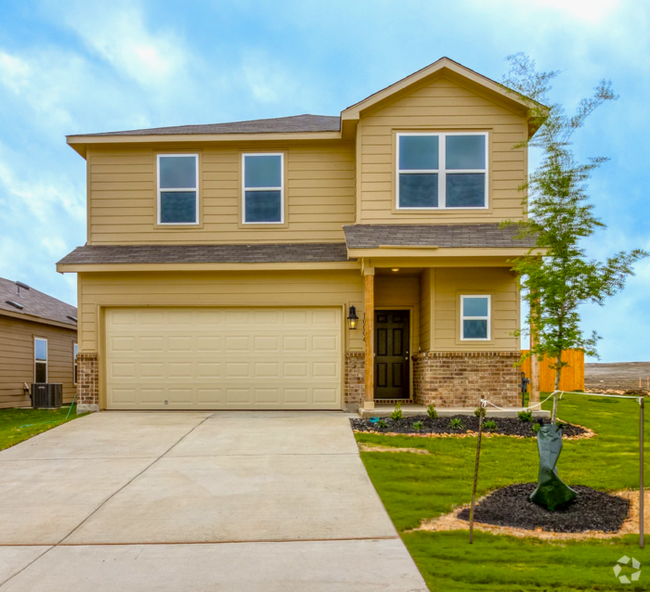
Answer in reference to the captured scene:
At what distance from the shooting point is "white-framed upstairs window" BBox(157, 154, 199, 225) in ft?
45.4

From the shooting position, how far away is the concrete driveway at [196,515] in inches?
193

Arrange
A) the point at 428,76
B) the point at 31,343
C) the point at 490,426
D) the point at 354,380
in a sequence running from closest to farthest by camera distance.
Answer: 1. the point at 490,426
2. the point at 428,76
3. the point at 354,380
4. the point at 31,343

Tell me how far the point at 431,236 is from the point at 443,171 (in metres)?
1.56

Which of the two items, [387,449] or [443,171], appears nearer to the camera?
[387,449]

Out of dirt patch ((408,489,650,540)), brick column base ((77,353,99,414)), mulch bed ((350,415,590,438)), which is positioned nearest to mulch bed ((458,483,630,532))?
dirt patch ((408,489,650,540))

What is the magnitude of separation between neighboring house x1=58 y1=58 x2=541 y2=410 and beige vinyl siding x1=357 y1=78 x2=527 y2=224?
0.03 meters

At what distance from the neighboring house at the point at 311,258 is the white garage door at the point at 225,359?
3 cm

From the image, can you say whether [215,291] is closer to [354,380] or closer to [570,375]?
[354,380]

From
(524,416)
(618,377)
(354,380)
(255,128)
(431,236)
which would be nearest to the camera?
(524,416)

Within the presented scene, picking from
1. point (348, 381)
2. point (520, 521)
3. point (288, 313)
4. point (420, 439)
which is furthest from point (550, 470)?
point (288, 313)

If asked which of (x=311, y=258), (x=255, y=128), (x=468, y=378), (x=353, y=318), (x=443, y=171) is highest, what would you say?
(x=255, y=128)

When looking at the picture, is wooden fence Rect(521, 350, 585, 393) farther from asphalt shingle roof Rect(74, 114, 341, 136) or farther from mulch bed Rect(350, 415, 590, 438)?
asphalt shingle roof Rect(74, 114, 341, 136)

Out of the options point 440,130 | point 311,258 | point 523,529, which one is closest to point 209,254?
point 311,258

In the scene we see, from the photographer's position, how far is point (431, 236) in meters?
12.1
